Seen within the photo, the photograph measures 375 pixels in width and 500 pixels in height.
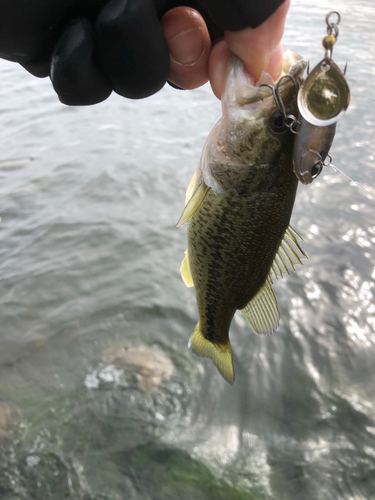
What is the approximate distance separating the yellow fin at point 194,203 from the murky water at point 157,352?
2514mm

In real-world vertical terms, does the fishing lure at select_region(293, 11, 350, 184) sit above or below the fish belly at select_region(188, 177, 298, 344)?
above

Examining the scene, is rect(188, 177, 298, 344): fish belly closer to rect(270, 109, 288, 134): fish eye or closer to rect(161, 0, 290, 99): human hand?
rect(270, 109, 288, 134): fish eye

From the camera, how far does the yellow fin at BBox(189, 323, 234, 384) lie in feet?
8.89

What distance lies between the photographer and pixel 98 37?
1.55 m

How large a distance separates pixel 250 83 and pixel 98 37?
0.63 metres

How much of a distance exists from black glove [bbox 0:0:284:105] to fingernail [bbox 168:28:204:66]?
101 mm

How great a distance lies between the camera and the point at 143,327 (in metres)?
4.75

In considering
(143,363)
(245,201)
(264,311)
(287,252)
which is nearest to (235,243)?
(245,201)

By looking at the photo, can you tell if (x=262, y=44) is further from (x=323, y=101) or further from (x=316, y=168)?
(x=316, y=168)

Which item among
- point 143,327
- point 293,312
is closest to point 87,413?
point 143,327

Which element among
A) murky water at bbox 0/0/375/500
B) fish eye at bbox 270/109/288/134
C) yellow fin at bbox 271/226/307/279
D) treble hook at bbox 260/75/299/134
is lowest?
murky water at bbox 0/0/375/500

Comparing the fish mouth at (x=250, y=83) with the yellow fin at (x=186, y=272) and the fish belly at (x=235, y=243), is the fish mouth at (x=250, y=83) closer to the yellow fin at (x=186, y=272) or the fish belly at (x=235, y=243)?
the fish belly at (x=235, y=243)

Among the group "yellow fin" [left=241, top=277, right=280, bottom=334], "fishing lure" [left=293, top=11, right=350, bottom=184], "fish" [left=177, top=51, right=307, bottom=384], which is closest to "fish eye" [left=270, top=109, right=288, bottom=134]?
"fish" [left=177, top=51, right=307, bottom=384]

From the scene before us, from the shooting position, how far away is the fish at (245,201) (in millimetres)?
1732
